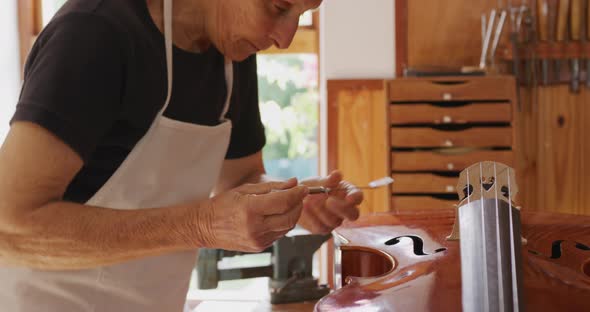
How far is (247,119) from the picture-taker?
5.06 ft

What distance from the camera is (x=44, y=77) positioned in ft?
3.08

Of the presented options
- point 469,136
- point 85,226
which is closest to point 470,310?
point 85,226

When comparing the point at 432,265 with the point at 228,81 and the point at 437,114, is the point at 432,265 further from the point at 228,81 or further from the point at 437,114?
the point at 437,114

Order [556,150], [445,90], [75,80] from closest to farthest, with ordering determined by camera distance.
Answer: [75,80]
[445,90]
[556,150]

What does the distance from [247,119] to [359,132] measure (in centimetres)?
178

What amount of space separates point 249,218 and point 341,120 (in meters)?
2.33

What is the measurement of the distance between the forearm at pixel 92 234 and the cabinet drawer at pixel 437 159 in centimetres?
205

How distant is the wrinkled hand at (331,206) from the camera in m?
1.37

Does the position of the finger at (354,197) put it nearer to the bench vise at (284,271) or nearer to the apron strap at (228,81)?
the bench vise at (284,271)

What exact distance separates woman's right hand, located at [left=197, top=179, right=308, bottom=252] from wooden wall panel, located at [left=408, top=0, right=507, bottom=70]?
2.42 m

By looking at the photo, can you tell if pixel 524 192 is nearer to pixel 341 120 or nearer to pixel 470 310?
pixel 341 120

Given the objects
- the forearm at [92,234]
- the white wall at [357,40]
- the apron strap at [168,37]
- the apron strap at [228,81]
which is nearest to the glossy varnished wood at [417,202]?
the white wall at [357,40]

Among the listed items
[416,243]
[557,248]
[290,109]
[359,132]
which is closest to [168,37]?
[416,243]

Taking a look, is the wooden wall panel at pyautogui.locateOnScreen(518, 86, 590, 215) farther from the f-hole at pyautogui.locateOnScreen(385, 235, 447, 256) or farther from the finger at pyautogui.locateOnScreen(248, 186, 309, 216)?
the finger at pyautogui.locateOnScreen(248, 186, 309, 216)
